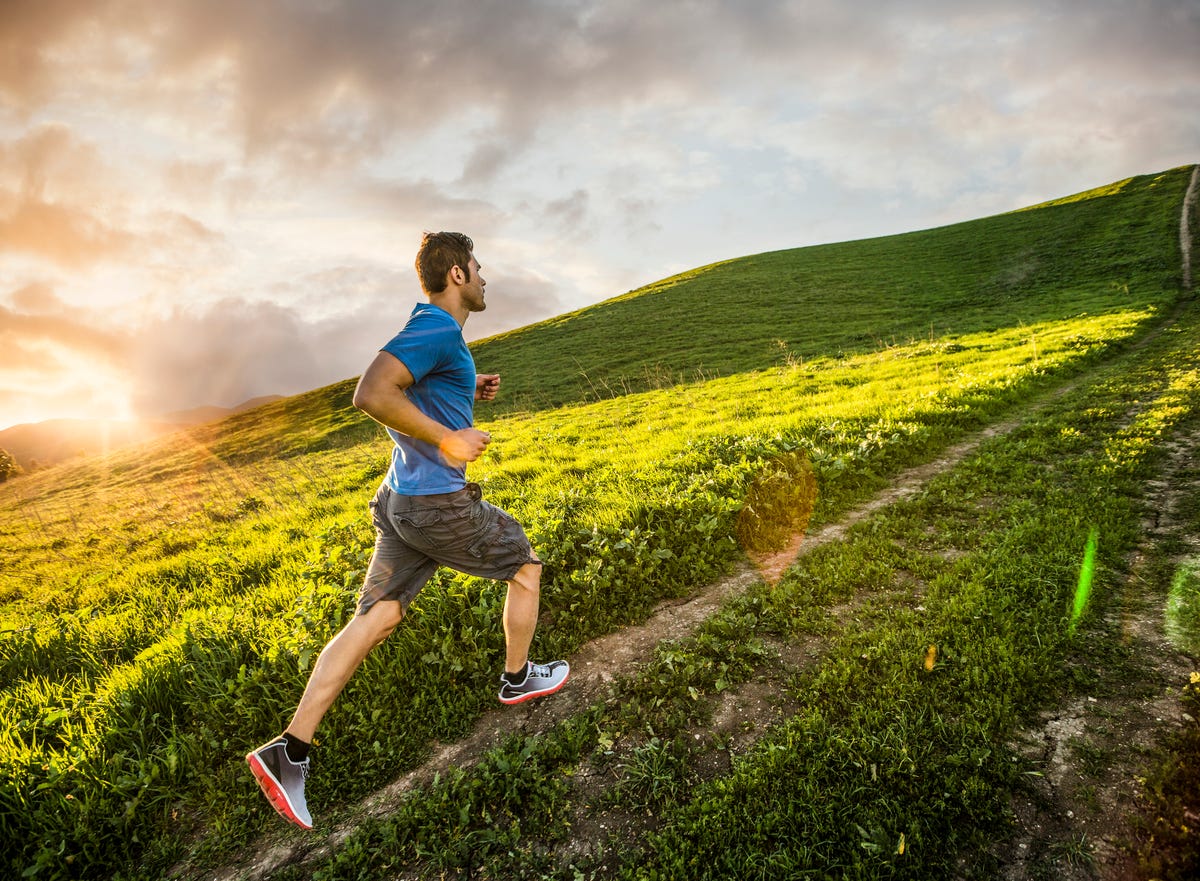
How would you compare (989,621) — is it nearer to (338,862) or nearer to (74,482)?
(338,862)

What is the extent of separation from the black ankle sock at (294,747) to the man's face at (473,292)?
3.48 meters

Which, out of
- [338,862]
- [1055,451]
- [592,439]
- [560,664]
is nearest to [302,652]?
[338,862]

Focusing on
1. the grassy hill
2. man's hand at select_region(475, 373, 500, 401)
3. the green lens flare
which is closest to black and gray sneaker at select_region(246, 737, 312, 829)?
the grassy hill

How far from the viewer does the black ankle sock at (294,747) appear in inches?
146

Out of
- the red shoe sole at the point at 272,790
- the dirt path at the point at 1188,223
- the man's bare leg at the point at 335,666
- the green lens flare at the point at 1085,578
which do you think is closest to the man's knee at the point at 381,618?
the man's bare leg at the point at 335,666

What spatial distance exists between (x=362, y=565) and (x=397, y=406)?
4250 mm

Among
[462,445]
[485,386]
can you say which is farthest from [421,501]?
[485,386]

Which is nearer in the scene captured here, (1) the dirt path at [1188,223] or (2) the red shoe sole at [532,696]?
(2) the red shoe sole at [532,696]

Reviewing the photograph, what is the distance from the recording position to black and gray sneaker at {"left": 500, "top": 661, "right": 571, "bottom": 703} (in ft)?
14.9

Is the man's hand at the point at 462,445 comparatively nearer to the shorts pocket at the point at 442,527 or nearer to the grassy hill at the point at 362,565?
the shorts pocket at the point at 442,527

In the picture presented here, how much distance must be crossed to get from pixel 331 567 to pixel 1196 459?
12317 millimetres

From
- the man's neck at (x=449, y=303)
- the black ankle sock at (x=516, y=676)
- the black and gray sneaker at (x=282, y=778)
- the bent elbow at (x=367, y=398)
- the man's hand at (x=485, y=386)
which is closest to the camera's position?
the bent elbow at (x=367, y=398)

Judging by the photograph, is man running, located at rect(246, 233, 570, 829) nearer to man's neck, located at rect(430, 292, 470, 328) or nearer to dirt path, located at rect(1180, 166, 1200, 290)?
man's neck, located at rect(430, 292, 470, 328)

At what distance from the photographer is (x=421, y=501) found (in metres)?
3.76
